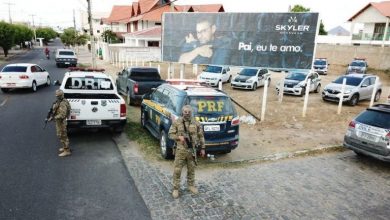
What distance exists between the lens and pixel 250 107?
608 inches

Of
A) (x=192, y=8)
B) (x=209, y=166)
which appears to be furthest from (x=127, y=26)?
(x=209, y=166)

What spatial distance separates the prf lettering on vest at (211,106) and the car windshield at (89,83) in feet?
13.1

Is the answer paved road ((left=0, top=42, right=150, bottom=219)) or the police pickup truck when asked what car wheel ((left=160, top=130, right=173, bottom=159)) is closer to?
paved road ((left=0, top=42, right=150, bottom=219))

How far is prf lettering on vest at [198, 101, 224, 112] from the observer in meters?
7.82

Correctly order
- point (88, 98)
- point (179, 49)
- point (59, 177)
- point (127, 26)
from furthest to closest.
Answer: point (127, 26), point (179, 49), point (88, 98), point (59, 177)

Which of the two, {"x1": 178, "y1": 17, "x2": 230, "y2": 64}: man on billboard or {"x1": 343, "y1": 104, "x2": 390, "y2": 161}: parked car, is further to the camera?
{"x1": 178, "y1": 17, "x2": 230, "y2": 64}: man on billboard

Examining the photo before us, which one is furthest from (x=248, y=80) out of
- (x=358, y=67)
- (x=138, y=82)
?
(x=358, y=67)

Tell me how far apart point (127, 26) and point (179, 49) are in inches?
2039

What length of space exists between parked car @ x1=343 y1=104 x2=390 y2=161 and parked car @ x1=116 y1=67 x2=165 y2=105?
891cm

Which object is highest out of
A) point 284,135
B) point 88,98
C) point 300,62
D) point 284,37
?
point 284,37

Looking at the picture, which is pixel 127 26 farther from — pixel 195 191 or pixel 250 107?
pixel 195 191

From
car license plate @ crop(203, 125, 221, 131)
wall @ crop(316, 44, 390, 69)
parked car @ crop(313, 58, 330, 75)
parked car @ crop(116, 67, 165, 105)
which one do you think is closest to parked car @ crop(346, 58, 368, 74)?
parked car @ crop(313, 58, 330, 75)

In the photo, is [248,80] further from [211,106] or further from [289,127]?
[211,106]

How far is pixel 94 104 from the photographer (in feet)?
29.3
